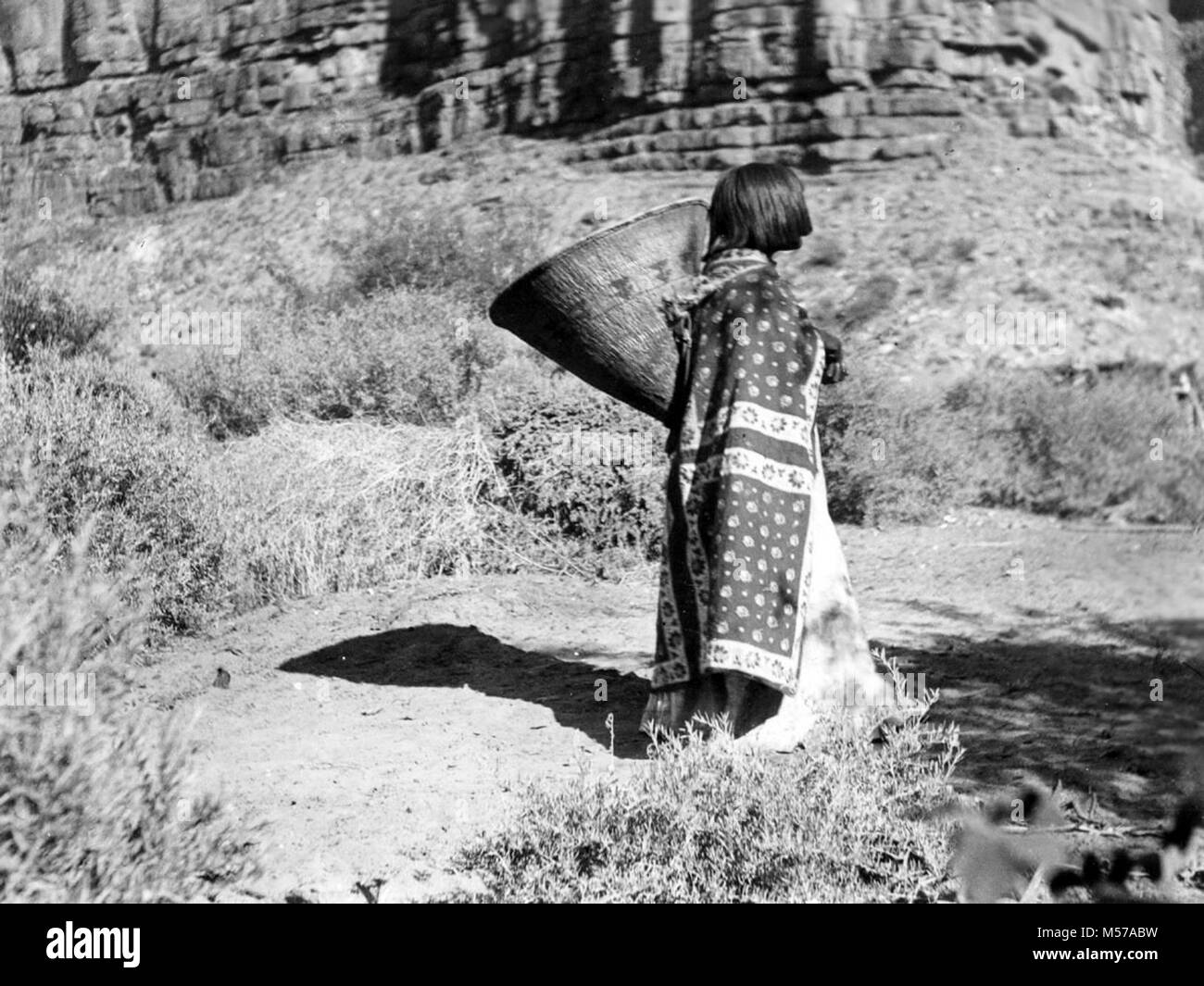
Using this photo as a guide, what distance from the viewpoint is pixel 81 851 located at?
369cm

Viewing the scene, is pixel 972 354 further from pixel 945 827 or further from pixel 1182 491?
pixel 945 827

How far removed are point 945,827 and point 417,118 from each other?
91.2 feet

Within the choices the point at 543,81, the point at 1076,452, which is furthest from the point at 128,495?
the point at 543,81

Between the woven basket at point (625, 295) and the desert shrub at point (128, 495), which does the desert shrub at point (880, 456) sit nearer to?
the desert shrub at point (128, 495)

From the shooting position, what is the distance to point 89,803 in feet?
12.3

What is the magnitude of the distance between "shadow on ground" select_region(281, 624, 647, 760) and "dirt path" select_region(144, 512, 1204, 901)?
0.02 metres

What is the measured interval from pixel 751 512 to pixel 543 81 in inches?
987

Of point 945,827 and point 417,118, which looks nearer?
point 945,827

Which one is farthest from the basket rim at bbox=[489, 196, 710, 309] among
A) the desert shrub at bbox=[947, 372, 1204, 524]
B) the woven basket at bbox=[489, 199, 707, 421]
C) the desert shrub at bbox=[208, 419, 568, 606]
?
the desert shrub at bbox=[947, 372, 1204, 524]

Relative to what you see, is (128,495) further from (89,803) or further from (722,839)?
(722,839)

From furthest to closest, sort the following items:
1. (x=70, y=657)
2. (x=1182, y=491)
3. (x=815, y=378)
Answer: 1. (x=1182, y=491)
2. (x=815, y=378)
3. (x=70, y=657)

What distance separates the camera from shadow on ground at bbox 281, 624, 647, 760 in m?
6.18

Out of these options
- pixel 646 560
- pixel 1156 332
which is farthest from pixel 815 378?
pixel 1156 332

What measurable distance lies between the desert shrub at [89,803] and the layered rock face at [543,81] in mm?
22459
